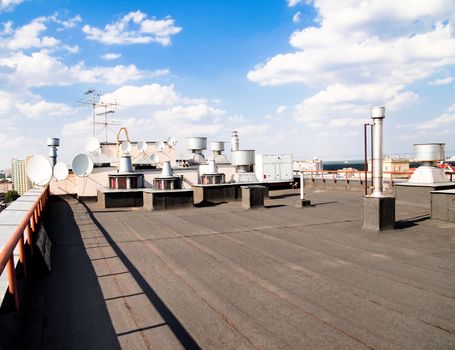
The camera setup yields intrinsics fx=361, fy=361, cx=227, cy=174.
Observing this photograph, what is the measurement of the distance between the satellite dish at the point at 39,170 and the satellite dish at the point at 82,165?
205 inches

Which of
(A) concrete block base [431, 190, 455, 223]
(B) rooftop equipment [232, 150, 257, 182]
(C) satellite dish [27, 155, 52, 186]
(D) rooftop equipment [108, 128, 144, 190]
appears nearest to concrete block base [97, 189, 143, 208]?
(D) rooftop equipment [108, 128, 144, 190]

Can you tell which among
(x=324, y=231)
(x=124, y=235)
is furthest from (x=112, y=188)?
(x=324, y=231)

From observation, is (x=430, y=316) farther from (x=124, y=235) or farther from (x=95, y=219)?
(x=95, y=219)

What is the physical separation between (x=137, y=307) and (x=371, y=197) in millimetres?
10237

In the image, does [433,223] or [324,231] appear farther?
[433,223]

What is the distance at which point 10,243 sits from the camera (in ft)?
18.7

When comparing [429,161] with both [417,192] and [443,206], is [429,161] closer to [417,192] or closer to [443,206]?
[417,192]

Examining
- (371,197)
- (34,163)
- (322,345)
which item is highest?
(34,163)

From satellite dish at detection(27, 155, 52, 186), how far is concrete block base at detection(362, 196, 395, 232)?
15265 mm

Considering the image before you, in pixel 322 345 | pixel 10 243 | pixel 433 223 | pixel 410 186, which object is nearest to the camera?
pixel 322 345

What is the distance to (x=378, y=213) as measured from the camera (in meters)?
13.5

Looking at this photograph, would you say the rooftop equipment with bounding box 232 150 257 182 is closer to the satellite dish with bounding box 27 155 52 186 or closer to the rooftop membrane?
the satellite dish with bounding box 27 155 52 186

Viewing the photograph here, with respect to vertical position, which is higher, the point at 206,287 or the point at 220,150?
the point at 220,150

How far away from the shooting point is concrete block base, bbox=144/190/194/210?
2155 centimetres
